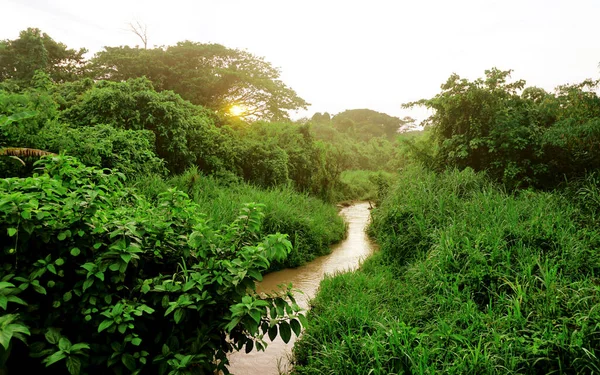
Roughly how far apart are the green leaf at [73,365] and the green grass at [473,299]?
6.74 ft

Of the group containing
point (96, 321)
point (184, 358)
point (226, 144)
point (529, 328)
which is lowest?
point (529, 328)

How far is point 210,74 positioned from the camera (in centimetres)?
1417

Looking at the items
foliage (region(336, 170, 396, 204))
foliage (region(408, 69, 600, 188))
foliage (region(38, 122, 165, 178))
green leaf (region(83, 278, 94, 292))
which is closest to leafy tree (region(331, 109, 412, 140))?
foliage (region(336, 170, 396, 204))

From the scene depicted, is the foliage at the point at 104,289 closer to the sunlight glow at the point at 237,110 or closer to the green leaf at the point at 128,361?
the green leaf at the point at 128,361

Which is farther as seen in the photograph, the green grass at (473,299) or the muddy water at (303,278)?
the muddy water at (303,278)

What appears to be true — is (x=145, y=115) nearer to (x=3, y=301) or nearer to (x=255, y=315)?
(x=3, y=301)

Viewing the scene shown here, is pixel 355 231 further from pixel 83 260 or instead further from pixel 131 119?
pixel 83 260

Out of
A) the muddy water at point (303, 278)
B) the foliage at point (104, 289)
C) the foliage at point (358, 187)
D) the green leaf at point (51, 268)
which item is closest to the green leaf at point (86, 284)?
Answer: the foliage at point (104, 289)

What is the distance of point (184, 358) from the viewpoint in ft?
6.43

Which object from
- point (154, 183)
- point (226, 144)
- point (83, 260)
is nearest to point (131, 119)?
point (154, 183)

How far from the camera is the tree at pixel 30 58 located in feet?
40.1

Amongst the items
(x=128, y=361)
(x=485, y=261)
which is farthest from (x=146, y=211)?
(x=485, y=261)

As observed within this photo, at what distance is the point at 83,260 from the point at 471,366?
309 centimetres

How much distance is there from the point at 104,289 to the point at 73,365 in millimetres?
441
